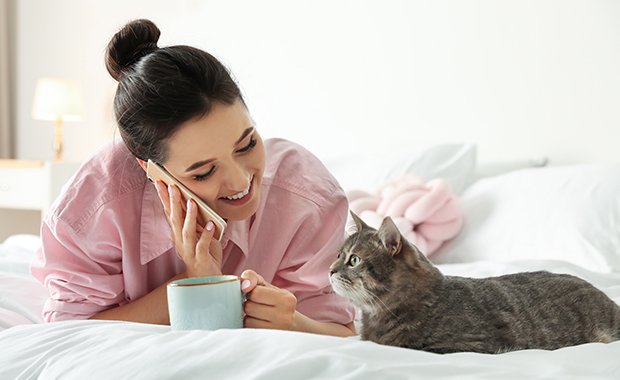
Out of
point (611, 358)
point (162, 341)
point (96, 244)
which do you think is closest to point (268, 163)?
point (96, 244)

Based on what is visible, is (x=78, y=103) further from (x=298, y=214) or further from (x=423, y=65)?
(x=298, y=214)

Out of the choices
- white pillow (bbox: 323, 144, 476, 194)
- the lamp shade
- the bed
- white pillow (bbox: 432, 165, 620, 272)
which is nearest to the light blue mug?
the bed

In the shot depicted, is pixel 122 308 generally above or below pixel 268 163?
below

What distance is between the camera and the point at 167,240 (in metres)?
1.18

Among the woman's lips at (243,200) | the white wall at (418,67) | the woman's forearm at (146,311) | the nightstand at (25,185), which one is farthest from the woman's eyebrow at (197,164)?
the nightstand at (25,185)

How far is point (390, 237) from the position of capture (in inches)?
33.7

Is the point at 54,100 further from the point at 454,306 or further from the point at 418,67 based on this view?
the point at 454,306

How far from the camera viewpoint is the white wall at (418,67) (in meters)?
2.06

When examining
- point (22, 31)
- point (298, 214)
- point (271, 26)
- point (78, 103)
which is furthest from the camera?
point (22, 31)

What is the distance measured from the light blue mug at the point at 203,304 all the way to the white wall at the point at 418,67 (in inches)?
65.4

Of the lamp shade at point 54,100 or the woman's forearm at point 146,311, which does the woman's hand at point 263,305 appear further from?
the lamp shade at point 54,100

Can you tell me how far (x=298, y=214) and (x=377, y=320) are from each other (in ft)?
1.35

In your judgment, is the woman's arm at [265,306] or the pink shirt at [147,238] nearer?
the woman's arm at [265,306]

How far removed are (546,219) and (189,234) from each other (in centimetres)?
116
